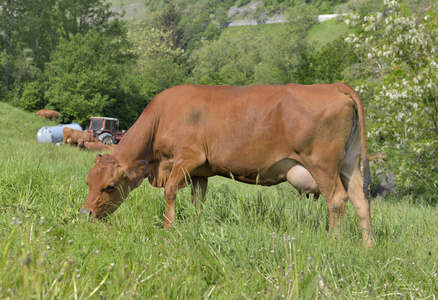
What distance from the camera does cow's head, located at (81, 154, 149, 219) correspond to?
5.05 meters

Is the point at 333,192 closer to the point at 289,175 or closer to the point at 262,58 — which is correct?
the point at 289,175

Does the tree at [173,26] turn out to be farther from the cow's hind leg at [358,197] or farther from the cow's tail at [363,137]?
the cow's hind leg at [358,197]

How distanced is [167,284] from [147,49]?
67100 mm

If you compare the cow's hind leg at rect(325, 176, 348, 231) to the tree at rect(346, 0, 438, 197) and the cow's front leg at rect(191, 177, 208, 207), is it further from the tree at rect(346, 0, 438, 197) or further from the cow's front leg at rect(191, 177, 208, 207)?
the tree at rect(346, 0, 438, 197)

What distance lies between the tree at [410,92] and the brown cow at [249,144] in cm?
684

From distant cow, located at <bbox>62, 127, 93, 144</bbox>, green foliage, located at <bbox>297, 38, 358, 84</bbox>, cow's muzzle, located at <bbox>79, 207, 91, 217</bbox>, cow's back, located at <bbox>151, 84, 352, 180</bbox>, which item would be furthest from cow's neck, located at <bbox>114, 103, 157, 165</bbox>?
green foliage, located at <bbox>297, 38, 358, 84</bbox>

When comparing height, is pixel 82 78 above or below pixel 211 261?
below

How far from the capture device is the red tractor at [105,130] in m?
28.9

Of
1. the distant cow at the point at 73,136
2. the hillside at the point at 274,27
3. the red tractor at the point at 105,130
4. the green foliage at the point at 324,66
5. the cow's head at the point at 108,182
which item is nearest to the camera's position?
the cow's head at the point at 108,182

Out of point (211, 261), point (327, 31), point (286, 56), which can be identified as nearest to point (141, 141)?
point (211, 261)

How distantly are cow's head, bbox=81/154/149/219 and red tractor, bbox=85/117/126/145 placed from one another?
78.8ft

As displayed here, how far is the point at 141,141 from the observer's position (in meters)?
5.26

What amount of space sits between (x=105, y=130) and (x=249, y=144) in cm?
2633

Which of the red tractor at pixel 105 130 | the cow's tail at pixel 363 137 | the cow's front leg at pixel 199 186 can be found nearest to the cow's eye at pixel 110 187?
the cow's front leg at pixel 199 186
